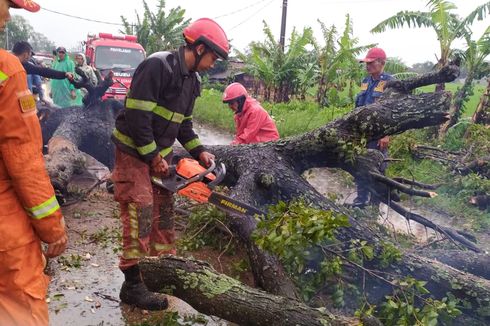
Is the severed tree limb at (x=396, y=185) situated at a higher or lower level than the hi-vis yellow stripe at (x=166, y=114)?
lower

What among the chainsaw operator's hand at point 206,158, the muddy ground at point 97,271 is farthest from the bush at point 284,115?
the chainsaw operator's hand at point 206,158

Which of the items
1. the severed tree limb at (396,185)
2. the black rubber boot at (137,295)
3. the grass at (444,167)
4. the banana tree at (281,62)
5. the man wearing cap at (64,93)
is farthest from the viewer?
the banana tree at (281,62)

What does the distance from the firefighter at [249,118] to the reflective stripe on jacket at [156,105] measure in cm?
195

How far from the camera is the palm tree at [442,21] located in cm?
910

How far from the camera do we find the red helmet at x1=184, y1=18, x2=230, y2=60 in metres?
2.92

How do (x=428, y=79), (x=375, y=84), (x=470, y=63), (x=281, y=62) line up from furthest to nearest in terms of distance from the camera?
(x=281, y=62) → (x=470, y=63) → (x=375, y=84) → (x=428, y=79)

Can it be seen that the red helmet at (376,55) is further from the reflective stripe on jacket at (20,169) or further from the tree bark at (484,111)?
the tree bark at (484,111)

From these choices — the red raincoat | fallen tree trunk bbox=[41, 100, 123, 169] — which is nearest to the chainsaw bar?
the red raincoat

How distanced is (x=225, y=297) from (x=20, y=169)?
1344 millimetres

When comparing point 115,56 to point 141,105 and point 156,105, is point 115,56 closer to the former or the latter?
point 156,105

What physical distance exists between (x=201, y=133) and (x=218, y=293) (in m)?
8.77

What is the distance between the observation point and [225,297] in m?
2.52

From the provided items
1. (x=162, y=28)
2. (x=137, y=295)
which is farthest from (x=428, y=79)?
(x=162, y=28)

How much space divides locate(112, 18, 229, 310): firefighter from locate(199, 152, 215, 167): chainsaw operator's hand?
353 millimetres
